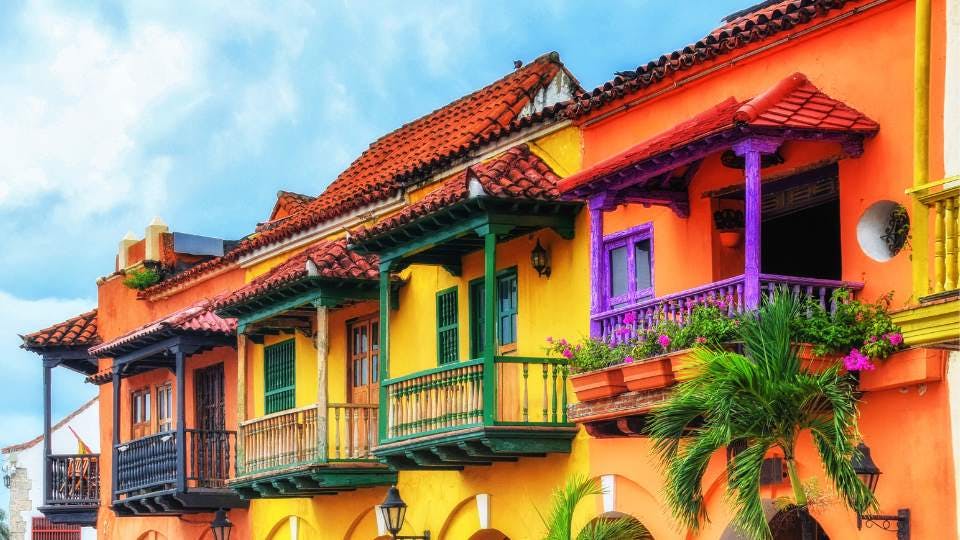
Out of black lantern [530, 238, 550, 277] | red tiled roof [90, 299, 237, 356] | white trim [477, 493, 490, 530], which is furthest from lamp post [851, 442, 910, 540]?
red tiled roof [90, 299, 237, 356]

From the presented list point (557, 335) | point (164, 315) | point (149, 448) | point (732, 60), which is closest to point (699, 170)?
point (732, 60)

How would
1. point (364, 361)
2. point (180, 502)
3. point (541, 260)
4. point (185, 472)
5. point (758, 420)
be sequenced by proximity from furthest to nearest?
point (180, 502), point (185, 472), point (364, 361), point (541, 260), point (758, 420)

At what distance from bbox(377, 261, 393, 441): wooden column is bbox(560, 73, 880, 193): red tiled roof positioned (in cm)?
480

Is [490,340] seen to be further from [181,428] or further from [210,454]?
[210,454]

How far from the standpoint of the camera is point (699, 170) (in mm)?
16438

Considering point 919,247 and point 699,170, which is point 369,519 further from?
point 919,247

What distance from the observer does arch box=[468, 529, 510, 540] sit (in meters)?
19.6

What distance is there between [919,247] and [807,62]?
4.11m

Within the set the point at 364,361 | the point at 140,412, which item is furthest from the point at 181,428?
the point at 140,412

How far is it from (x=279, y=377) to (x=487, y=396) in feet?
23.7

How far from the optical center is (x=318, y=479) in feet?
68.3

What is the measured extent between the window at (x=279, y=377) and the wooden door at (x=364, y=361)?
4.97 feet

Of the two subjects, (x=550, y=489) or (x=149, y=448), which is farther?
(x=149, y=448)

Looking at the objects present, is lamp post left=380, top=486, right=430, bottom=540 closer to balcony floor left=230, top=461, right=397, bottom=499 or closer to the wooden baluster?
balcony floor left=230, top=461, right=397, bottom=499
